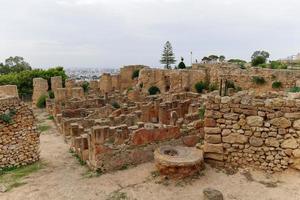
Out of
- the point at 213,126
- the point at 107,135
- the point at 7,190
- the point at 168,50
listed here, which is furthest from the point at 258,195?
the point at 168,50

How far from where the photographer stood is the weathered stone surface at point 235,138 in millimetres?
8609

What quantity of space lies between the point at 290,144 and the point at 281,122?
0.62 metres

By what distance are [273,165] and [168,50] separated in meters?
50.4

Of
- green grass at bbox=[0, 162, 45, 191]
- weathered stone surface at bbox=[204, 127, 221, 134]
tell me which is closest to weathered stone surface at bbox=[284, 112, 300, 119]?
weathered stone surface at bbox=[204, 127, 221, 134]

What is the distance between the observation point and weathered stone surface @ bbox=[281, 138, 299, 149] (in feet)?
26.4

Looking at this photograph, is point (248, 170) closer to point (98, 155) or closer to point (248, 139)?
point (248, 139)

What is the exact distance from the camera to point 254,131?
8.45 m

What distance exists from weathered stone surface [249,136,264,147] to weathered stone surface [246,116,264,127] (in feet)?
1.28

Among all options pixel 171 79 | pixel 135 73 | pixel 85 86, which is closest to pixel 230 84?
pixel 171 79

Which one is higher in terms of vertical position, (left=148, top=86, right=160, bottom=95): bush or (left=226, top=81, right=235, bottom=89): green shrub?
(left=226, top=81, right=235, bottom=89): green shrub

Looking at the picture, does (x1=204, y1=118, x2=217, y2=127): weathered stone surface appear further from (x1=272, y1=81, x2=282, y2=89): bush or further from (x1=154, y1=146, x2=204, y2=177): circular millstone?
(x1=272, y1=81, x2=282, y2=89): bush

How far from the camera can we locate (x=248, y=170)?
8.70 metres

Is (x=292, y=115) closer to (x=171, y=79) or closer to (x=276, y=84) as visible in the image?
(x=276, y=84)

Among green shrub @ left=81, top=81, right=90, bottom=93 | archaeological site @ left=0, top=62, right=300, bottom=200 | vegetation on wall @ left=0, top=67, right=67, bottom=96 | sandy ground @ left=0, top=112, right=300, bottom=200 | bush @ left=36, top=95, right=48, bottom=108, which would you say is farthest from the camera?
green shrub @ left=81, top=81, right=90, bottom=93
